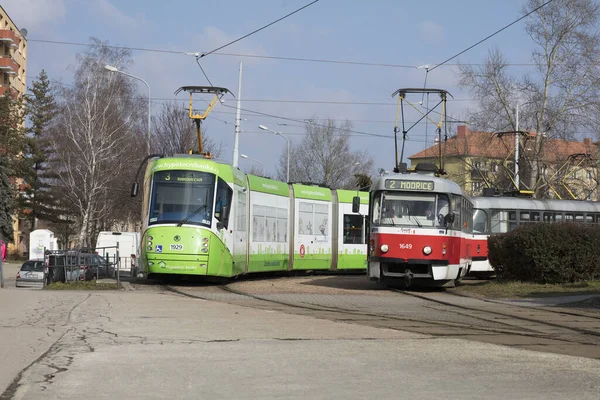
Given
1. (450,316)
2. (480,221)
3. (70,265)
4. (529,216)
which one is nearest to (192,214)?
(70,265)

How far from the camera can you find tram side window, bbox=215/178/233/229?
23484 millimetres

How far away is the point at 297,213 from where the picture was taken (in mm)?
31344

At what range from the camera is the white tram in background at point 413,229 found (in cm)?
2286

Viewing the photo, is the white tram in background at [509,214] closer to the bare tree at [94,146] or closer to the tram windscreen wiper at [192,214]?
the tram windscreen wiper at [192,214]

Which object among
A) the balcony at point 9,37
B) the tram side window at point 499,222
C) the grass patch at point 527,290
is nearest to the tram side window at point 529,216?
the tram side window at point 499,222

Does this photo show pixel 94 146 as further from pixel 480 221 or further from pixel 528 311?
pixel 528 311

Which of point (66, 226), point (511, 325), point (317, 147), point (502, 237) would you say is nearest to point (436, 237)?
point (502, 237)

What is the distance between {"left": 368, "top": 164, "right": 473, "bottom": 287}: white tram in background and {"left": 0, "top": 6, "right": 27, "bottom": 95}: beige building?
6309 centimetres

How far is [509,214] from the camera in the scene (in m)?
33.7

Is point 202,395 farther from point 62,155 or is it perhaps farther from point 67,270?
point 62,155

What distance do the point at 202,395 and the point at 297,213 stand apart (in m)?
23.9

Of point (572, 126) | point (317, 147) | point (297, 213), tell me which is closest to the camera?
point (297, 213)

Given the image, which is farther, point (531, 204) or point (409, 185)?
point (531, 204)

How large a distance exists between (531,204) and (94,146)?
30817 mm
